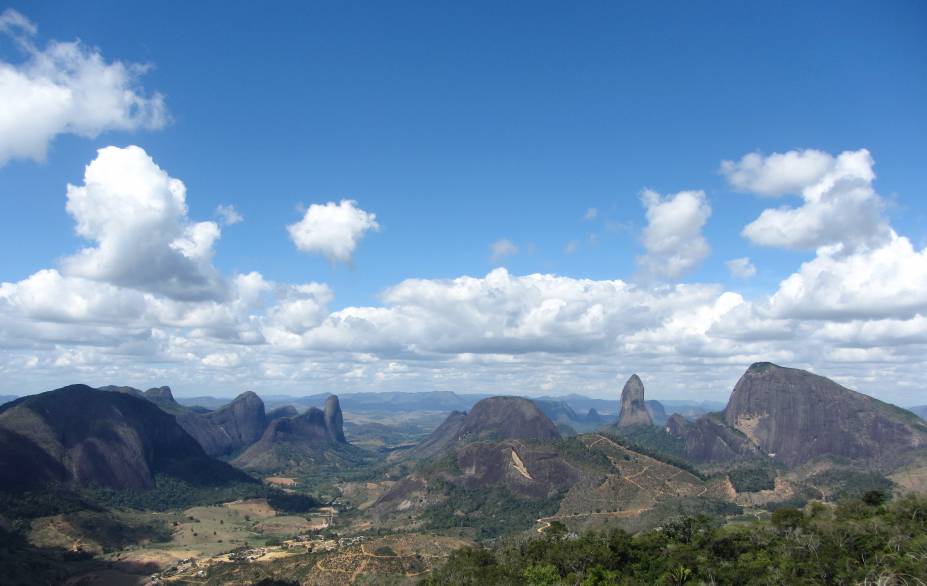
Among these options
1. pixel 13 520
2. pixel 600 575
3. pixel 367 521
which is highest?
pixel 600 575

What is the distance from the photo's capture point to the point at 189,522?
178250mm

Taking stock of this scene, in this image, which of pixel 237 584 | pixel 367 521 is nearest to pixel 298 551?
pixel 237 584

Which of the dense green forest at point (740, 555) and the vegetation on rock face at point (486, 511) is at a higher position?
the dense green forest at point (740, 555)

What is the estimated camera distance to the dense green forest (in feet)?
221

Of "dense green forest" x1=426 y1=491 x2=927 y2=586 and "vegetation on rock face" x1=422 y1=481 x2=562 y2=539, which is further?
"vegetation on rock face" x1=422 y1=481 x2=562 y2=539

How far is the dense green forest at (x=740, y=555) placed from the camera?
67.3 m

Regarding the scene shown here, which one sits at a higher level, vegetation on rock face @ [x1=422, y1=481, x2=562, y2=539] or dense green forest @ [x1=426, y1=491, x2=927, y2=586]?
dense green forest @ [x1=426, y1=491, x2=927, y2=586]

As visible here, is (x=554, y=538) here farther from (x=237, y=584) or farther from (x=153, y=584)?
(x=153, y=584)

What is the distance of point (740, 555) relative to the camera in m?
78.9

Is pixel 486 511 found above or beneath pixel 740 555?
beneath

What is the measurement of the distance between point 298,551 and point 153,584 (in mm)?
28617

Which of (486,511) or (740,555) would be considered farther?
(486,511)

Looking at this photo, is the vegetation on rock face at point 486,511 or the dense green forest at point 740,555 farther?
the vegetation on rock face at point 486,511

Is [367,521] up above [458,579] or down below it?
below
